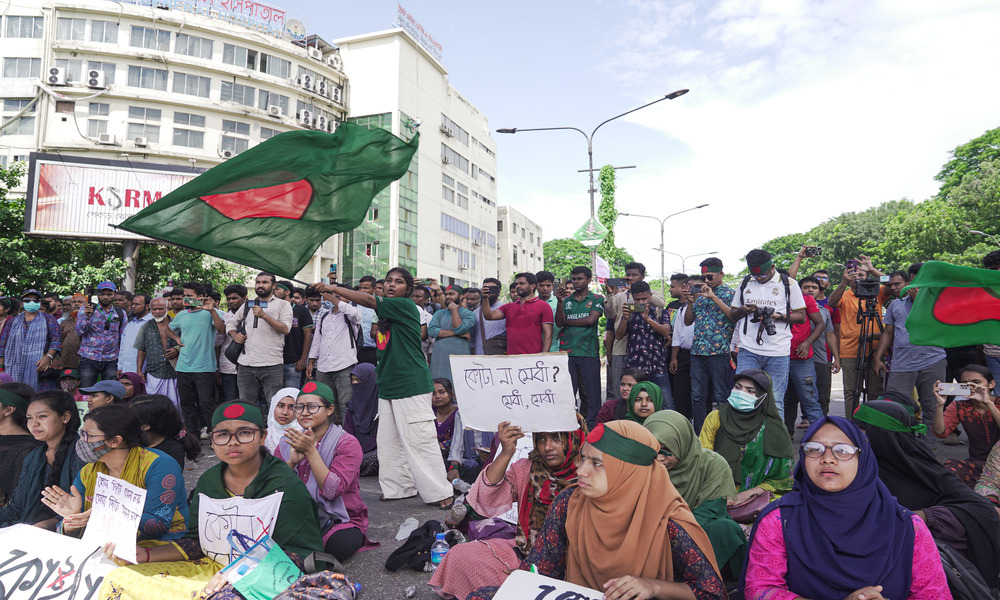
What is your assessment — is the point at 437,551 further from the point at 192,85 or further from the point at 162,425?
the point at 192,85

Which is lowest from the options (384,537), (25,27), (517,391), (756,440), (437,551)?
(384,537)

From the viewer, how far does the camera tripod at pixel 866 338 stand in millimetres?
6848


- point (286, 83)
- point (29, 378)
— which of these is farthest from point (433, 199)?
point (29, 378)

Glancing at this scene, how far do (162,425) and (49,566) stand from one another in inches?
41.3

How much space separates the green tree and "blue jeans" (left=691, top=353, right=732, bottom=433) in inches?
664

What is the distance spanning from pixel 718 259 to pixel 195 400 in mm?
6702

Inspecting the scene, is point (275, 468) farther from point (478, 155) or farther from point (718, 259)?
point (478, 155)

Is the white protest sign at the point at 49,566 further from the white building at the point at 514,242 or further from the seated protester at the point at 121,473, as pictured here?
the white building at the point at 514,242

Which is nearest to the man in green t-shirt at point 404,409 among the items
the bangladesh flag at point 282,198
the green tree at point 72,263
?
the bangladesh flag at point 282,198

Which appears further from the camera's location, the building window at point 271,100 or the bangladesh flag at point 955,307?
the building window at point 271,100

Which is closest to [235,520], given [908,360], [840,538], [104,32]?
[840,538]

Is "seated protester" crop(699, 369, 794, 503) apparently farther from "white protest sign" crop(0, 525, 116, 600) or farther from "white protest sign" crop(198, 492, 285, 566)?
"white protest sign" crop(0, 525, 116, 600)

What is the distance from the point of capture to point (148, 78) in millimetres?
29391

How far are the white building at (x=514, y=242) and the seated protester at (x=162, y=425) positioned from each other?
53646 mm
